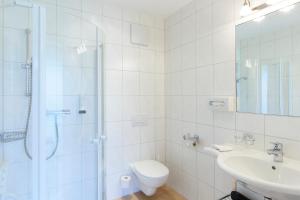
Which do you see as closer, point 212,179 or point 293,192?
point 293,192

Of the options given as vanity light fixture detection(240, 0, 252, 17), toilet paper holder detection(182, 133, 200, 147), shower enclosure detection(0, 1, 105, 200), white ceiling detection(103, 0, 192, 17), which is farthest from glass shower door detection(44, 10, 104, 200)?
vanity light fixture detection(240, 0, 252, 17)

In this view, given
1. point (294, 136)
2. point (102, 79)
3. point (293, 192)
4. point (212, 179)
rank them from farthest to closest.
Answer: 1. point (102, 79)
2. point (212, 179)
3. point (294, 136)
4. point (293, 192)

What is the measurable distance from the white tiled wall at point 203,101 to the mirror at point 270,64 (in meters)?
0.07

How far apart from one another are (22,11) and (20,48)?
0.27 metres

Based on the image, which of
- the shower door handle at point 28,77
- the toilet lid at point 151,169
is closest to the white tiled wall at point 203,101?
the toilet lid at point 151,169

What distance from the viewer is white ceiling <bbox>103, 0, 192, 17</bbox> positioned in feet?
7.05

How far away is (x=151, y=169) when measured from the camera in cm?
209

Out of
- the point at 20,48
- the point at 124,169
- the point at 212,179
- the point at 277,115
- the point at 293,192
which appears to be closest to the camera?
the point at 293,192

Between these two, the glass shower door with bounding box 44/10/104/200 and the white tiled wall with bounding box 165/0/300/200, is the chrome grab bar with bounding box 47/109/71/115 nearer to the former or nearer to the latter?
the glass shower door with bounding box 44/10/104/200

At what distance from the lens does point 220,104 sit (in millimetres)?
1694

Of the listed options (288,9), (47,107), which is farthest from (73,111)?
(288,9)

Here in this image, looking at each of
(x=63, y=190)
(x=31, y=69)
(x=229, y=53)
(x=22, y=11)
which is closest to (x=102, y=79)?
(x=31, y=69)

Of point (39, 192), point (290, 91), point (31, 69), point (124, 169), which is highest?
point (31, 69)

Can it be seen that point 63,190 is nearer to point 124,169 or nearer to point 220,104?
point 124,169
